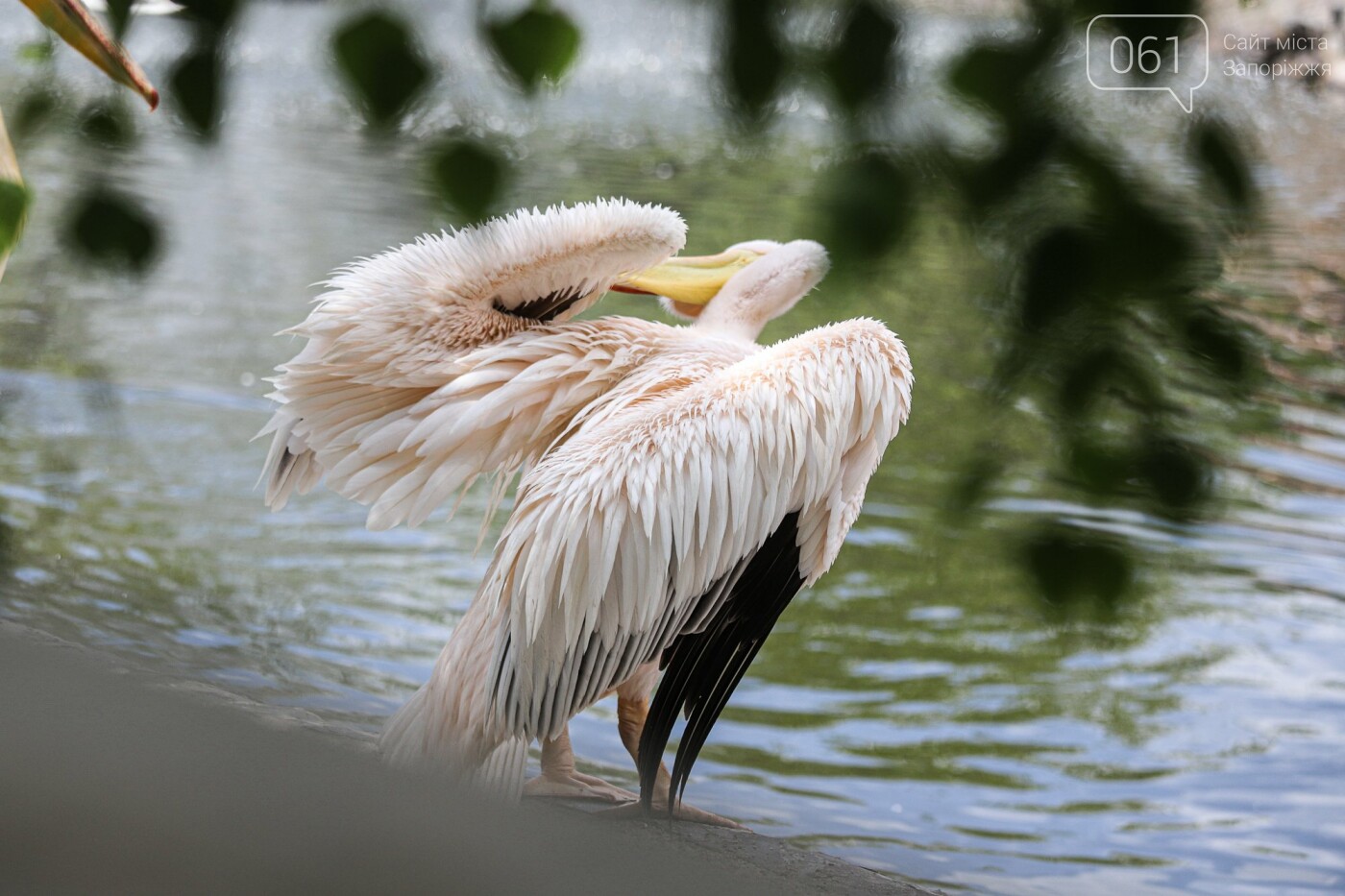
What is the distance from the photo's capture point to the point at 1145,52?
99cm

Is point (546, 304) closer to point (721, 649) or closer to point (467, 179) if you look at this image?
point (721, 649)

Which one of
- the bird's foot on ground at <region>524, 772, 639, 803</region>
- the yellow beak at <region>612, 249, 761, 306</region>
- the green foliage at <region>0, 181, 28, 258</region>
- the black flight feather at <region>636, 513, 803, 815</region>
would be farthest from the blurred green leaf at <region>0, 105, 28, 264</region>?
the yellow beak at <region>612, 249, 761, 306</region>

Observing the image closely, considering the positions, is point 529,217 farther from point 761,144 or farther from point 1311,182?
point 1311,182

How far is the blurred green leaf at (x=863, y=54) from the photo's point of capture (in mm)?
968

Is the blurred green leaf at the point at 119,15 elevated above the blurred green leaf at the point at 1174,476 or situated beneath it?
elevated above

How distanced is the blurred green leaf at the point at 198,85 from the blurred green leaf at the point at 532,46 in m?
0.21

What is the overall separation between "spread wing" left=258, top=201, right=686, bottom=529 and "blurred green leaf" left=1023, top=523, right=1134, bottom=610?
3.96ft

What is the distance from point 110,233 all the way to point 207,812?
0.53 meters

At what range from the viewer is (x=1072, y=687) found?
4305 millimetres

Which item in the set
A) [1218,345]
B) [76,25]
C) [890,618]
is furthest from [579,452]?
[890,618]

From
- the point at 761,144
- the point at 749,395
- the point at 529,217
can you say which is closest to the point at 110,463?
the point at 529,217

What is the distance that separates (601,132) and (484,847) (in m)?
11.8

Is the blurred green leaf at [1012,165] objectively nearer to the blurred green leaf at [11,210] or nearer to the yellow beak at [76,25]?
the blurred green leaf at [11,210]

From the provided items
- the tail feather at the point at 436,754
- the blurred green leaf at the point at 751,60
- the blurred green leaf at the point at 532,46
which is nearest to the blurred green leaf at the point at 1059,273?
the blurred green leaf at the point at 751,60
